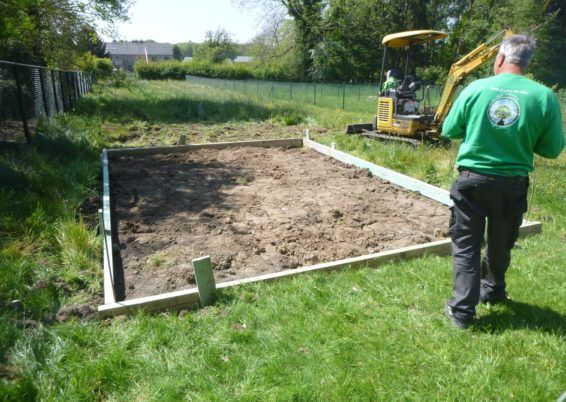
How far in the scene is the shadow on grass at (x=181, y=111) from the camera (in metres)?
14.3

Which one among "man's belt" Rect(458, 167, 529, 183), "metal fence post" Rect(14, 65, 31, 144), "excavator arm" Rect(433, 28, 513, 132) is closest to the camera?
"man's belt" Rect(458, 167, 529, 183)

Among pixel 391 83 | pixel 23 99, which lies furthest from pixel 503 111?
pixel 23 99

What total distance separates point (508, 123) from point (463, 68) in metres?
7.20

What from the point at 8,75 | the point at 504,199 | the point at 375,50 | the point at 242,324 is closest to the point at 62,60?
the point at 8,75

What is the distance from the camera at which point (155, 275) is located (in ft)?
13.0

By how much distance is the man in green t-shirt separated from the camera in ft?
8.61

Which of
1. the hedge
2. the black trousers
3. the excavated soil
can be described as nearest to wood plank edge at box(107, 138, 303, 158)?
the excavated soil

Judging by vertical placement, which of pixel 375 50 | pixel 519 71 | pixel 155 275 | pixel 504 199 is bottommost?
pixel 155 275

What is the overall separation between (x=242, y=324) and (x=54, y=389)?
1301 mm

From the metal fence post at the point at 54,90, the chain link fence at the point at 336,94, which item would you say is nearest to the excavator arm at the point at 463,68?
the metal fence post at the point at 54,90

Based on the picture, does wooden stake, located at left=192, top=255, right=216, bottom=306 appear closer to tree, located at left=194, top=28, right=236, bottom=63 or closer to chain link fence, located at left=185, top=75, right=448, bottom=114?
chain link fence, located at left=185, top=75, right=448, bottom=114

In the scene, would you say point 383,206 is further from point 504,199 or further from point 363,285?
point 504,199

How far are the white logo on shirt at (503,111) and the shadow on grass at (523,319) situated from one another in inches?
58.1

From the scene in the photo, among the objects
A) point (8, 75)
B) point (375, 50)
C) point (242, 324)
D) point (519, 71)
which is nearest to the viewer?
point (519, 71)
